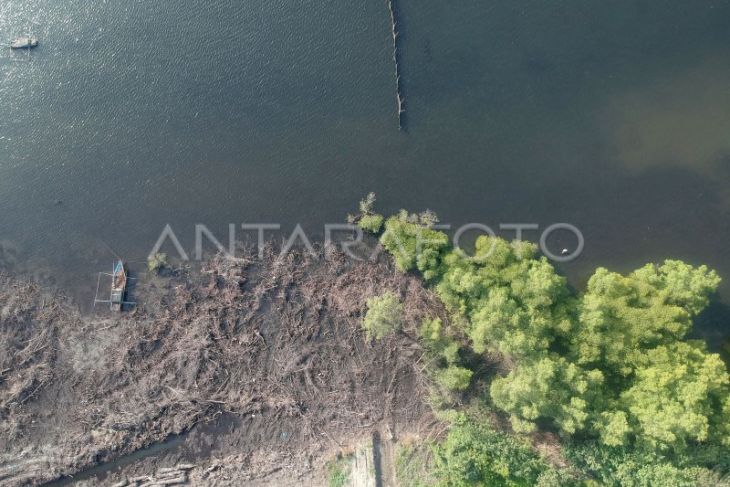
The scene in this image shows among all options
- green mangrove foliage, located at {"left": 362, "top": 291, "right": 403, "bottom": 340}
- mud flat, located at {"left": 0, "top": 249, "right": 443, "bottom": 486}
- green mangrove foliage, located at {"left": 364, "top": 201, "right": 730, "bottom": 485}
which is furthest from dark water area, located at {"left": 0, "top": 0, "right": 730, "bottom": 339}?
green mangrove foliage, located at {"left": 362, "top": 291, "right": 403, "bottom": 340}

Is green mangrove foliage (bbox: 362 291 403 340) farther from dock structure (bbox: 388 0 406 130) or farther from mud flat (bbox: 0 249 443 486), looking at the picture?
dock structure (bbox: 388 0 406 130)

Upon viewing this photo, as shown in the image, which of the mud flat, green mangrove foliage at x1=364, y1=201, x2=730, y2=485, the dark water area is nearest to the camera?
green mangrove foliage at x1=364, y1=201, x2=730, y2=485

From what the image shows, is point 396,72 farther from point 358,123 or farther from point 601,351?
point 601,351

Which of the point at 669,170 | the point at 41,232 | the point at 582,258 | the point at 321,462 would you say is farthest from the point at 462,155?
the point at 41,232

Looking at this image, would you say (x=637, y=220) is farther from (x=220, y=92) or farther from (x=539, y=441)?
(x=220, y=92)

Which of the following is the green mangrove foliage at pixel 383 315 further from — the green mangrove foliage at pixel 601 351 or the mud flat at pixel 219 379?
the green mangrove foliage at pixel 601 351

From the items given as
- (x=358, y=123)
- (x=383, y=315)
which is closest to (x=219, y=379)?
(x=383, y=315)
